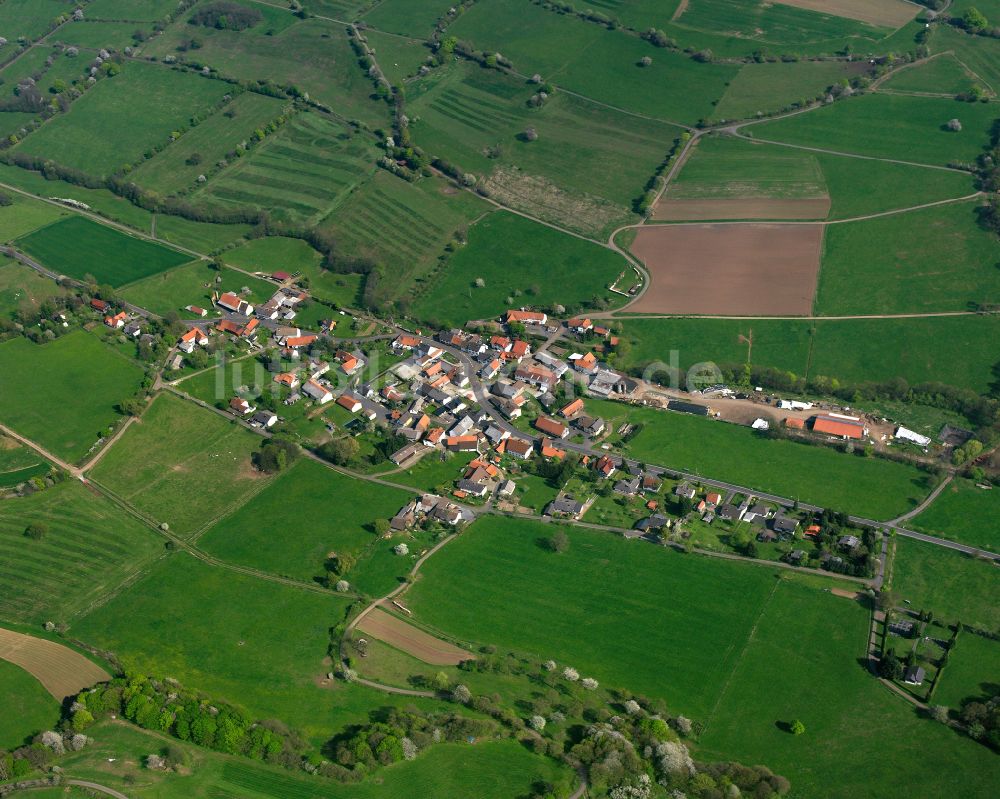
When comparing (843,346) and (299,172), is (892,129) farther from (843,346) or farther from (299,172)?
(299,172)

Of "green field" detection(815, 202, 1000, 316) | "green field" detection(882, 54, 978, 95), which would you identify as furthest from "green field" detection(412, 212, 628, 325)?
"green field" detection(882, 54, 978, 95)

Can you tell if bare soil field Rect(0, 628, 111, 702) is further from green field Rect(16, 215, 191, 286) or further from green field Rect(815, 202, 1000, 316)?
green field Rect(815, 202, 1000, 316)

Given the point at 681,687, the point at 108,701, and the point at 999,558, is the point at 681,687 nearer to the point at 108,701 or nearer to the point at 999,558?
the point at 999,558

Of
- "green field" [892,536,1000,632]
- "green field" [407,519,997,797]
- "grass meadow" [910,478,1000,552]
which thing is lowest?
"green field" [407,519,997,797]

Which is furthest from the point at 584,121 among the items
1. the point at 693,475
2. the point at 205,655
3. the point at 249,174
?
the point at 205,655

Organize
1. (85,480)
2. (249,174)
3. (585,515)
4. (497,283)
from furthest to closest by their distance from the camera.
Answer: (249,174)
(497,283)
(85,480)
(585,515)

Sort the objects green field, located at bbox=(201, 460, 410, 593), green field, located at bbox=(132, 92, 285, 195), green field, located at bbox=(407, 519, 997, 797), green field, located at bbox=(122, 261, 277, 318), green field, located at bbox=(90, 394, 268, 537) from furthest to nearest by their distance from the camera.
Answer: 1. green field, located at bbox=(132, 92, 285, 195)
2. green field, located at bbox=(122, 261, 277, 318)
3. green field, located at bbox=(90, 394, 268, 537)
4. green field, located at bbox=(201, 460, 410, 593)
5. green field, located at bbox=(407, 519, 997, 797)

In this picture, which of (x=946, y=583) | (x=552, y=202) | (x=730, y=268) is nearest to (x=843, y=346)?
(x=730, y=268)
